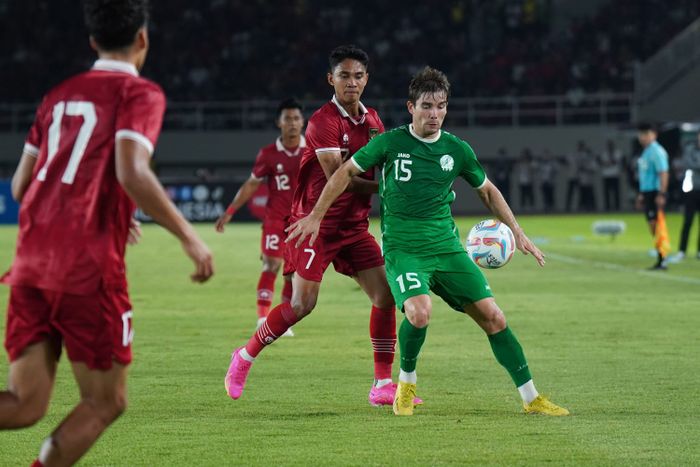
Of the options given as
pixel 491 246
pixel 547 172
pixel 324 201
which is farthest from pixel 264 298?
pixel 547 172

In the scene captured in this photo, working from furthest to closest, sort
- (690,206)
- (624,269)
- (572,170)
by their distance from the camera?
(572,170), (690,206), (624,269)

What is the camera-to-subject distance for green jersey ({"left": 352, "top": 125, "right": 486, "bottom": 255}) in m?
7.78

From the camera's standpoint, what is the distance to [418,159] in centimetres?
780

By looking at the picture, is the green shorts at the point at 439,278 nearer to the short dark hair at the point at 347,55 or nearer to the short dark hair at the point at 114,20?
the short dark hair at the point at 347,55

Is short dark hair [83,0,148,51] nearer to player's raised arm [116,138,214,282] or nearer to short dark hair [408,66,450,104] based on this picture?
player's raised arm [116,138,214,282]

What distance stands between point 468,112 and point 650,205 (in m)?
21.0

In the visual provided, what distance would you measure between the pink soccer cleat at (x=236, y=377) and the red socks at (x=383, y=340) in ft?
2.80

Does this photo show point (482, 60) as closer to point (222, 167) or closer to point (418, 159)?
point (222, 167)

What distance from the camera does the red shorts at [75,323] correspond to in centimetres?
468

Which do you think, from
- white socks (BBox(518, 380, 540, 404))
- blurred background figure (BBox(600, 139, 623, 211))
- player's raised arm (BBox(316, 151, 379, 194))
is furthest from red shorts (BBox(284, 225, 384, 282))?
blurred background figure (BBox(600, 139, 623, 211))

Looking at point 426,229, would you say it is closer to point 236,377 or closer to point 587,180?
point 236,377

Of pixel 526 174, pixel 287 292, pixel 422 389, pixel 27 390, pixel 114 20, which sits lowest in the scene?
pixel 422 389

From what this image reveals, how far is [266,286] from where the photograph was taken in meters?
12.8

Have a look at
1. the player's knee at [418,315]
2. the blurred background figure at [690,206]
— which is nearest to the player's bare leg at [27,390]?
the player's knee at [418,315]
